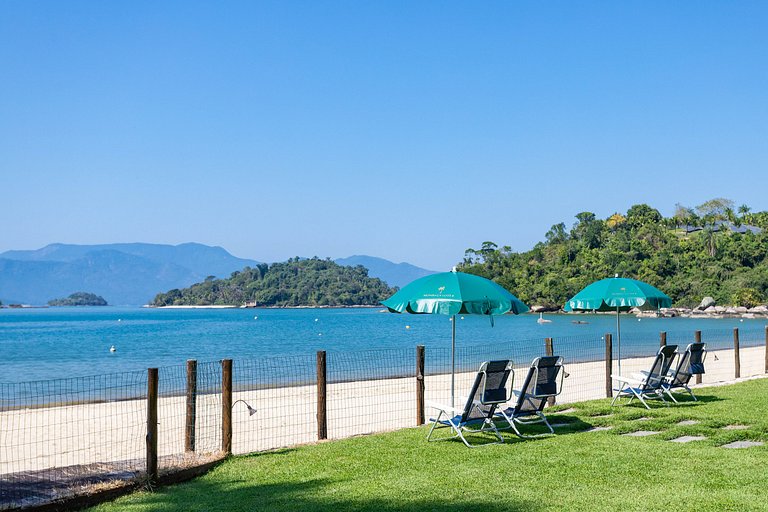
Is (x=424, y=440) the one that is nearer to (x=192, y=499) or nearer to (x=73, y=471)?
(x=192, y=499)

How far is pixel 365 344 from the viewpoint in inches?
1988

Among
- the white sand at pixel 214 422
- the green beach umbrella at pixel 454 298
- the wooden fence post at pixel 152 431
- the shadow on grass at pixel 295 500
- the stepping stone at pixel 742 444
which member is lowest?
the white sand at pixel 214 422

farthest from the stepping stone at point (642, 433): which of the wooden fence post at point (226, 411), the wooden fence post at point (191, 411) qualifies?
the wooden fence post at point (191, 411)

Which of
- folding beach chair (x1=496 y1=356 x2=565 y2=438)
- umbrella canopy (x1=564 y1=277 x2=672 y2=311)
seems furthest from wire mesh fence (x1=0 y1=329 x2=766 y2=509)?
umbrella canopy (x1=564 y1=277 x2=672 y2=311)

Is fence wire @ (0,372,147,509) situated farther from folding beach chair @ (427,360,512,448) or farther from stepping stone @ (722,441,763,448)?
stepping stone @ (722,441,763,448)

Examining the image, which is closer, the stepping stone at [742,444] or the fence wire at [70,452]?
the fence wire at [70,452]

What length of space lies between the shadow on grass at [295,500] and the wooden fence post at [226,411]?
1164 millimetres

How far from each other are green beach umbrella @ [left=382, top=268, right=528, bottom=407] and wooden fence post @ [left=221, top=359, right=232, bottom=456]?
84.8 inches

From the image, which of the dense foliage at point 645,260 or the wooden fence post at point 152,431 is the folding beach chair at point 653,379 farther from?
the dense foliage at point 645,260

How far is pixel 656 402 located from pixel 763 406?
4.95 ft

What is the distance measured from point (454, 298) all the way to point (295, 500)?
368cm

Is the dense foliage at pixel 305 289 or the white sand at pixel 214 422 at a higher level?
the dense foliage at pixel 305 289

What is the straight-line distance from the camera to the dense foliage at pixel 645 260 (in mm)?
102250

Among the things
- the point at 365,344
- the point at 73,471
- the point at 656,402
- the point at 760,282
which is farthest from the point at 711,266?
the point at 73,471
